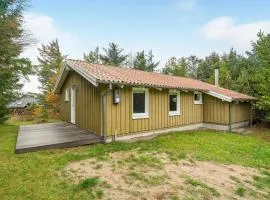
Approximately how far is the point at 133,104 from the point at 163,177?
5.11 metres

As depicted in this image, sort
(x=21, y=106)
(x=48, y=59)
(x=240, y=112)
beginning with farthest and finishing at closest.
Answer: (x=21, y=106), (x=48, y=59), (x=240, y=112)

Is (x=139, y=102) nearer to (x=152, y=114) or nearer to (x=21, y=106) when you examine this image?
(x=152, y=114)

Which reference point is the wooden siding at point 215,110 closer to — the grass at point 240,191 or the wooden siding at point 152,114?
the wooden siding at point 152,114

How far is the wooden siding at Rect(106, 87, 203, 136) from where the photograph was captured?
923cm

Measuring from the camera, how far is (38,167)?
590 cm

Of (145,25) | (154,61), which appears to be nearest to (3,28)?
(145,25)

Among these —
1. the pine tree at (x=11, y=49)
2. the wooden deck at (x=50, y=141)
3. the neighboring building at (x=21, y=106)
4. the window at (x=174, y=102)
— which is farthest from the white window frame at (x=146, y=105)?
the neighboring building at (x=21, y=106)

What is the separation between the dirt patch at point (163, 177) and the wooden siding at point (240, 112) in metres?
8.21

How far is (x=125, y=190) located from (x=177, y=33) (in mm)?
17439

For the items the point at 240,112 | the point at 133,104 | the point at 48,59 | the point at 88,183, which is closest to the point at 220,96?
Result: the point at 240,112

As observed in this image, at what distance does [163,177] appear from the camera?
538cm

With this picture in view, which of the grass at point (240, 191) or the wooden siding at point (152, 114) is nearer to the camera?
the grass at point (240, 191)

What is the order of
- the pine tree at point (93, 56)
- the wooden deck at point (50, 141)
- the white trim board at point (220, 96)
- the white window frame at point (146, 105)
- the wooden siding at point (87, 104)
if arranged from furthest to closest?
the pine tree at point (93, 56), the white trim board at point (220, 96), the white window frame at point (146, 105), the wooden siding at point (87, 104), the wooden deck at point (50, 141)

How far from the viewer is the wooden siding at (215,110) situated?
1367cm
